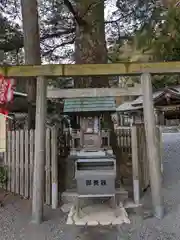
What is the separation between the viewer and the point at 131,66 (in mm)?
5320

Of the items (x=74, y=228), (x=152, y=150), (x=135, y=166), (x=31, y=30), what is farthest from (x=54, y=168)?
(x=31, y=30)

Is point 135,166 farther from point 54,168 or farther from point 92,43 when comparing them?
point 92,43

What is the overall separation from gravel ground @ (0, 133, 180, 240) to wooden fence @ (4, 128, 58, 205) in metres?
0.27

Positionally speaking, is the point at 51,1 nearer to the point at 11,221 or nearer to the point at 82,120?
the point at 82,120

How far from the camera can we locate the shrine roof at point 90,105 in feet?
21.7

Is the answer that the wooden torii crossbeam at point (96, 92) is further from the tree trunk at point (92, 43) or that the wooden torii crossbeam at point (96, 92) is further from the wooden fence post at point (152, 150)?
the tree trunk at point (92, 43)

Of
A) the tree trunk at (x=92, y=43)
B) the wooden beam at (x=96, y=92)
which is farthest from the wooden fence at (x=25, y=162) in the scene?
the tree trunk at (x=92, y=43)

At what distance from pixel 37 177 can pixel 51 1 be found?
6131 mm

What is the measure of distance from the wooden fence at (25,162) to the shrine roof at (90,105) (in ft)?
3.18

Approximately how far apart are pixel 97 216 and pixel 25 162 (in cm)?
188

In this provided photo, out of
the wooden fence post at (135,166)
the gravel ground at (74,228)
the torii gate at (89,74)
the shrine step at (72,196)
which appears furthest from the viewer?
the shrine step at (72,196)

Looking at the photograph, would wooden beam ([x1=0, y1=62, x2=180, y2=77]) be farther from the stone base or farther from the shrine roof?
the stone base

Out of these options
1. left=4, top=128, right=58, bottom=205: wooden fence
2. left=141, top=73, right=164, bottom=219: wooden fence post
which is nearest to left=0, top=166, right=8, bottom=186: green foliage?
left=4, top=128, right=58, bottom=205: wooden fence

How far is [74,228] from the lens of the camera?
15.9ft
